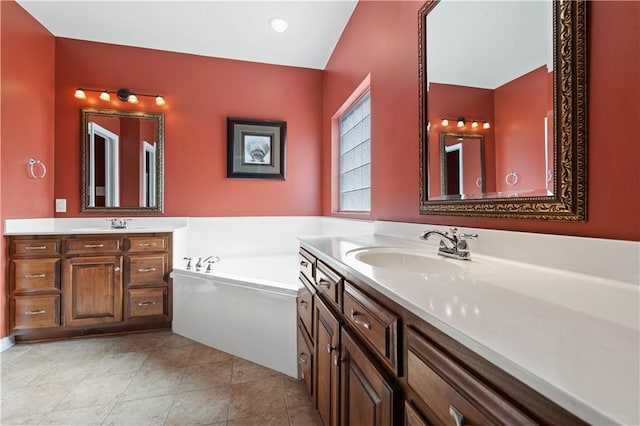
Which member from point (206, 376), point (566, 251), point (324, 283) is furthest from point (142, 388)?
point (566, 251)

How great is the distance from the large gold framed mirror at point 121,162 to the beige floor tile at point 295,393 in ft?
7.18

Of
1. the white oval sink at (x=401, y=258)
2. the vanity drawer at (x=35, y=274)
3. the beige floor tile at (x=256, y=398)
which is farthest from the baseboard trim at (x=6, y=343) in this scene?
the white oval sink at (x=401, y=258)

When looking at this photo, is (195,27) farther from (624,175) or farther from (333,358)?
(624,175)

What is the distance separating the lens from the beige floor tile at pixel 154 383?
5.48 feet

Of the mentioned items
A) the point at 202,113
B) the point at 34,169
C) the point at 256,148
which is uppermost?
the point at 202,113

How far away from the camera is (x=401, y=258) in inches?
50.6

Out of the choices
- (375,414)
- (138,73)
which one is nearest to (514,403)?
(375,414)

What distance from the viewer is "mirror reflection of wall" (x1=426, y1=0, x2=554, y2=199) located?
0.92 meters

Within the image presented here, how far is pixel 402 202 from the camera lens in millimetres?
1744

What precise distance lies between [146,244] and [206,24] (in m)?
2.03

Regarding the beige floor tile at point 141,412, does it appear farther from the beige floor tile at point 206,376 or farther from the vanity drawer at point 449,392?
the vanity drawer at point 449,392

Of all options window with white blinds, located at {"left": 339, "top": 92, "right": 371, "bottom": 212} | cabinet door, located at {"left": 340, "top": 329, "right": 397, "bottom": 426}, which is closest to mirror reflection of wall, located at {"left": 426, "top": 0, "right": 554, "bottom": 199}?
cabinet door, located at {"left": 340, "top": 329, "right": 397, "bottom": 426}

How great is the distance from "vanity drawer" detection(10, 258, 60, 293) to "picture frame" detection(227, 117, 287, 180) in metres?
1.67

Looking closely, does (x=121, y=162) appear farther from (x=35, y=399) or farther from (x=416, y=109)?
(x=416, y=109)
